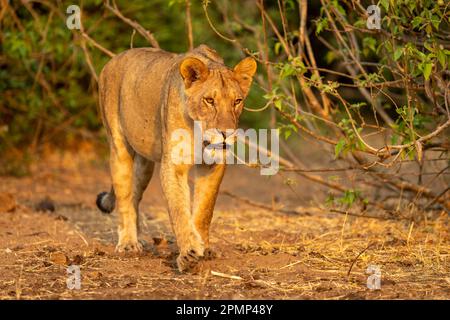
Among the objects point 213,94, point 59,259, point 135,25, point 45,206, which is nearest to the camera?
point 213,94

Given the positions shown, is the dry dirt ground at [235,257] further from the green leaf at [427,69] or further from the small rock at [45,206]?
the green leaf at [427,69]

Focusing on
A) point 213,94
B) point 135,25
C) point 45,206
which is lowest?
point 45,206

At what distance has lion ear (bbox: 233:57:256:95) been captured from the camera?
5.65 m

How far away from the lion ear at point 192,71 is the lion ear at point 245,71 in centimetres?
24

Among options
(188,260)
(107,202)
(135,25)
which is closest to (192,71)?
(188,260)

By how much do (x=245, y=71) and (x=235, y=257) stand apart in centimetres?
128

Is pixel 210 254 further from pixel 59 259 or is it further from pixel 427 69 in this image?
pixel 427 69

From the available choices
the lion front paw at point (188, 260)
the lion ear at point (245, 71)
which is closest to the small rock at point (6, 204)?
the lion front paw at point (188, 260)

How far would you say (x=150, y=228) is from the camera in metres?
7.77

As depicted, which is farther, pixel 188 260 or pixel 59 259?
pixel 59 259

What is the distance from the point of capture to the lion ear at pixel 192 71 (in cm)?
546

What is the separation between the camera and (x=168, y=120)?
5.75 m
